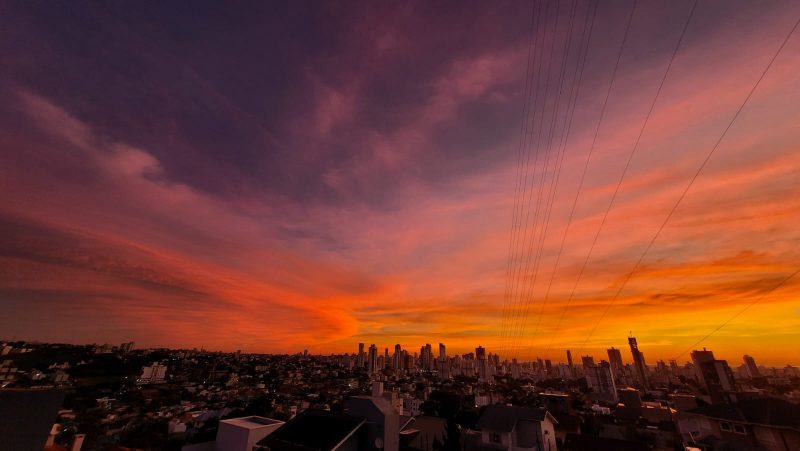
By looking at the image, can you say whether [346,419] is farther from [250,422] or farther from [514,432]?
[514,432]

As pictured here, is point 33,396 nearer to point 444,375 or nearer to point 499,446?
point 499,446

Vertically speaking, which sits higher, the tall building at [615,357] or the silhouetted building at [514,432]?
the tall building at [615,357]

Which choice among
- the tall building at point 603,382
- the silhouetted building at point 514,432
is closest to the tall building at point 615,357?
the tall building at point 603,382

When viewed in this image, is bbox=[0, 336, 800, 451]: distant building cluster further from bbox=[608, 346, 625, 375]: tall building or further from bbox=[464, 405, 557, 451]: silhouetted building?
bbox=[608, 346, 625, 375]: tall building

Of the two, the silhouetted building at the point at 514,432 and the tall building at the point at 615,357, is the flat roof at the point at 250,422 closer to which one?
the silhouetted building at the point at 514,432

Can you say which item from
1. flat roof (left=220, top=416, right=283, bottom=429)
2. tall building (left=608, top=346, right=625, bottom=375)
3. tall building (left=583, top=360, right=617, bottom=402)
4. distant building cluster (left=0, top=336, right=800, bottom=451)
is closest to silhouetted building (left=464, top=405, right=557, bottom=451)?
distant building cluster (left=0, top=336, right=800, bottom=451)

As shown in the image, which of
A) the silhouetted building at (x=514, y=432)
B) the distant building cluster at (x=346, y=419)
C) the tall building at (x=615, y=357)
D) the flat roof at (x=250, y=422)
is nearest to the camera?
the distant building cluster at (x=346, y=419)

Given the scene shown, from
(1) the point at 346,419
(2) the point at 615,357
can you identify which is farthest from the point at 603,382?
(1) the point at 346,419

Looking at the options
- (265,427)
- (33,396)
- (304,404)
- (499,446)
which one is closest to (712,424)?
(499,446)

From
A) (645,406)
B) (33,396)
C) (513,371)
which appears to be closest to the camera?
(33,396)

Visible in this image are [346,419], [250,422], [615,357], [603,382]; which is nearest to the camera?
[346,419]

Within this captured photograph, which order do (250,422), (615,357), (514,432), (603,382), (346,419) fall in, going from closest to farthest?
(346,419) < (250,422) < (514,432) < (603,382) < (615,357)
